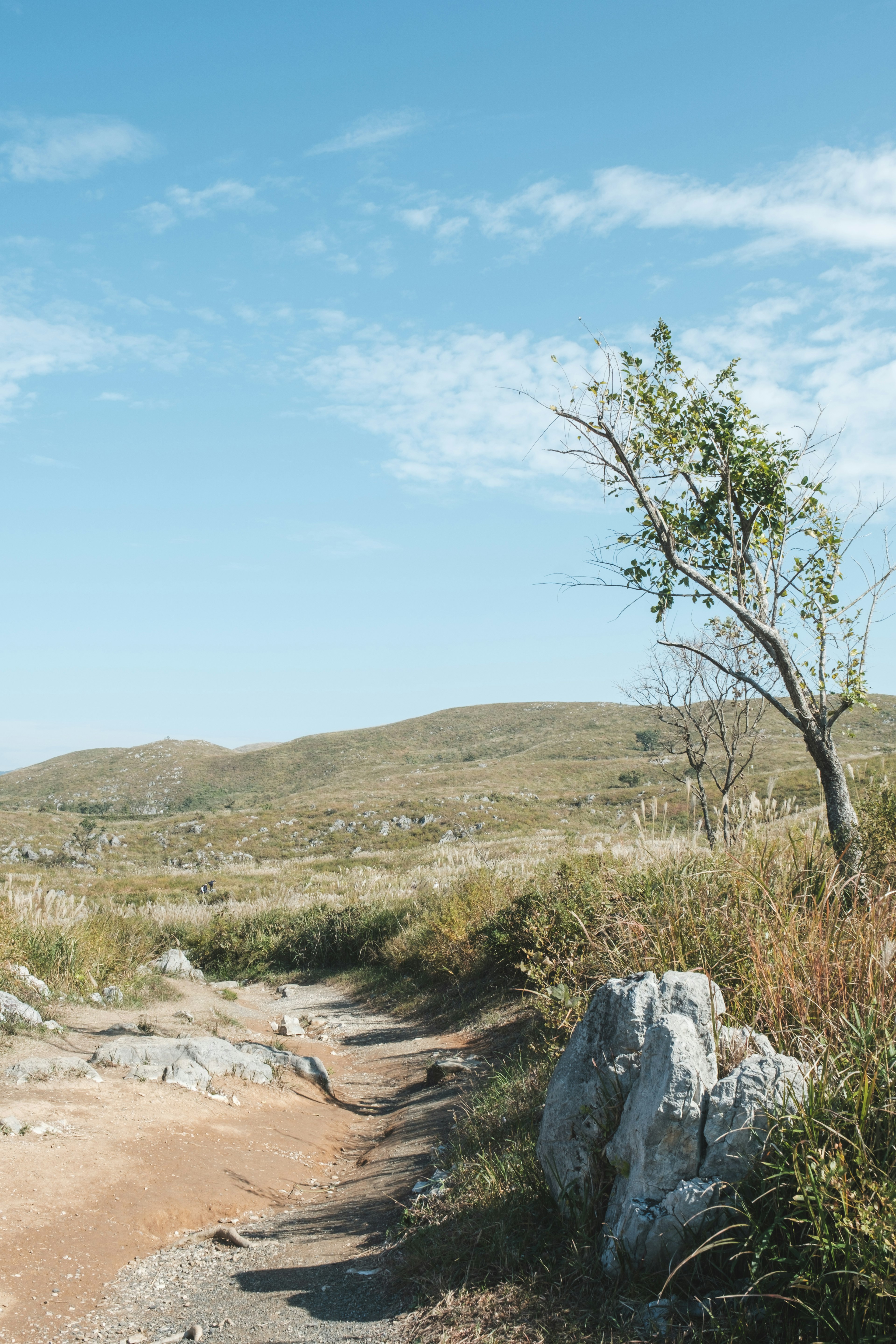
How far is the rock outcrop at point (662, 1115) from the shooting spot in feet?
11.2

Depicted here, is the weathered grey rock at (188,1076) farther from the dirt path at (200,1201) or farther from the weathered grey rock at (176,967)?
the weathered grey rock at (176,967)

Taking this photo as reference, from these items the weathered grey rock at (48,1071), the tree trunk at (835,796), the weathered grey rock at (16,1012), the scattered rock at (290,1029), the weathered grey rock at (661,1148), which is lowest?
the scattered rock at (290,1029)

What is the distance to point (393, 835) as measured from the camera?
4753 centimetres

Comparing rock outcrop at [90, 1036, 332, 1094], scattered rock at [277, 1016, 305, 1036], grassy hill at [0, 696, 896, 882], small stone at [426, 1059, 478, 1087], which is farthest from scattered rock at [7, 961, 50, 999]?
grassy hill at [0, 696, 896, 882]

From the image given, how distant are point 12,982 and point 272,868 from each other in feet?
86.5

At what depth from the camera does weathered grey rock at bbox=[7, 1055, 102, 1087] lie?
7215 mm

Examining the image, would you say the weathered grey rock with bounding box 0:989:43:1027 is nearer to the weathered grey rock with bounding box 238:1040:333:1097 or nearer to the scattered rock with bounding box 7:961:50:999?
the scattered rock with bounding box 7:961:50:999

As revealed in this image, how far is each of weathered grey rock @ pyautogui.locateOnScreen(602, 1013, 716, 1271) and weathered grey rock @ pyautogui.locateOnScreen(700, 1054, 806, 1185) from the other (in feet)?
0.23

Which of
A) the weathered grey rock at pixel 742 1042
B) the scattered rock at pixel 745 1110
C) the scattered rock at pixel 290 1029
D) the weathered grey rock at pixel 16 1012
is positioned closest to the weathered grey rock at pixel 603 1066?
the weathered grey rock at pixel 742 1042

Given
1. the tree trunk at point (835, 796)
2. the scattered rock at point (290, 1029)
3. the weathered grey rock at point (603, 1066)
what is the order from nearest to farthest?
the weathered grey rock at point (603, 1066) → the tree trunk at point (835, 796) → the scattered rock at point (290, 1029)

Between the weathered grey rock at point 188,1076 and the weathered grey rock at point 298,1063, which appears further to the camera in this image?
the weathered grey rock at point 298,1063

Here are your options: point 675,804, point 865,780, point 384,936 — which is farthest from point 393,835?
point 865,780

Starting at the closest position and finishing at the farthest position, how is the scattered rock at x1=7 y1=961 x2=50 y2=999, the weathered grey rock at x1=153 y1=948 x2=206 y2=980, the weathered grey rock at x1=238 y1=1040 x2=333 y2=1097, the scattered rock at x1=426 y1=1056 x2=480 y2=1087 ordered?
the scattered rock at x1=426 y1=1056 x2=480 y2=1087 < the weathered grey rock at x1=238 y1=1040 x2=333 y2=1097 < the scattered rock at x1=7 y1=961 x2=50 y2=999 < the weathered grey rock at x1=153 y1=948 x2=206 y2=980

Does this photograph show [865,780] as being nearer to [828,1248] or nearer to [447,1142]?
[447,1142]
